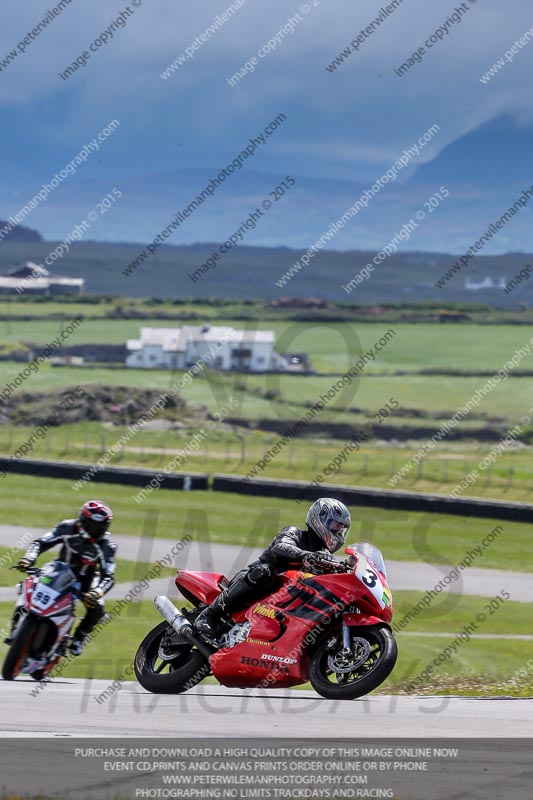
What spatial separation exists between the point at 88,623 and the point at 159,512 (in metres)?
21.8

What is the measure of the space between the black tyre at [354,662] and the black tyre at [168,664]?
1.11 meters

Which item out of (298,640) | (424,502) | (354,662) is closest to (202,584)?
(298,640)

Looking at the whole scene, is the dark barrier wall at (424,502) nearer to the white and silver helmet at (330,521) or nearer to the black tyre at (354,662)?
the white and silver helmet at (330,521)

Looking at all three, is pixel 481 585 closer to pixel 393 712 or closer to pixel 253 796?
pixel 393 712

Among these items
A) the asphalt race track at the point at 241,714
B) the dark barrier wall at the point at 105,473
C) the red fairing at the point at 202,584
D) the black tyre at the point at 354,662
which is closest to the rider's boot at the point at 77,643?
the asphalt race track at the point at 241,714

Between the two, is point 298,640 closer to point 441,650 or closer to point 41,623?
point 41,623

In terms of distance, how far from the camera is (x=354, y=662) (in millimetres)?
8805

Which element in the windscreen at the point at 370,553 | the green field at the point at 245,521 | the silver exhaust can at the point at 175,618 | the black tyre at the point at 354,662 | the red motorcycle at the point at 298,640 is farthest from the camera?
the green field at the point at 245,521

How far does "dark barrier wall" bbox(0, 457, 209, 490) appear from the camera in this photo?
118ft

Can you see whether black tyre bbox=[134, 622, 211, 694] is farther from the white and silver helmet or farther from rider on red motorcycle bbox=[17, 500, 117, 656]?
the white and silver helmet

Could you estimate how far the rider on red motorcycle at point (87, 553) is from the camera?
10.5m

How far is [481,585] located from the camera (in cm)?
2448

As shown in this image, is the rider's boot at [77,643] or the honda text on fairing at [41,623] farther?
the rider's boot at [77,643]

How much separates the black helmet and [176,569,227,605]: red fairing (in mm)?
845
